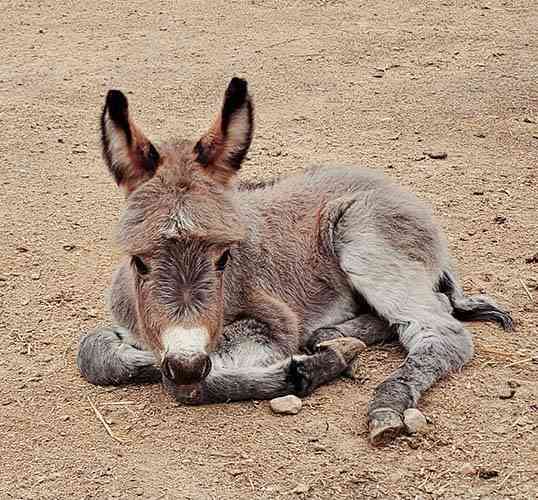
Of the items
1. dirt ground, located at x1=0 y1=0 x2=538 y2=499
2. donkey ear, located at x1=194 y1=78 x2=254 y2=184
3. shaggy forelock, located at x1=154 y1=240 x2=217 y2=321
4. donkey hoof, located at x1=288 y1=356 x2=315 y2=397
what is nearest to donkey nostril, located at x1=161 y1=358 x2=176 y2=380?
shaggy forelock, located at x1=154 y1=240 x2=217 y2=321

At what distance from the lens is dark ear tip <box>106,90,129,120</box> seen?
552 centimetres

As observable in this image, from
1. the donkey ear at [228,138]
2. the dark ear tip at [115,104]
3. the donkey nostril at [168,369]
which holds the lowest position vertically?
the donkey nostril at [168,369]

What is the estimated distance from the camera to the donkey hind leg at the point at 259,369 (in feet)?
18.9

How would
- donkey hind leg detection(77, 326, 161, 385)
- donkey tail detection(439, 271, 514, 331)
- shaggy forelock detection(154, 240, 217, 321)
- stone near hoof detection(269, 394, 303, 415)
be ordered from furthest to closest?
donkey tail detection(439, 271, 514, 331)
donkey hind leg detection(77, 326, 161, 385)
stone near hoof detection(269, 394, 303, 415)
shaggy forelock detection(154, 240, 217, 321)

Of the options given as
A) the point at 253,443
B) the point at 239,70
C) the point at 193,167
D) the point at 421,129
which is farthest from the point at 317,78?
the point at 253,443

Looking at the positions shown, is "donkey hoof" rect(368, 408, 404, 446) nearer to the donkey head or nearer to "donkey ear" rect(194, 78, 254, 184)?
the donkey head

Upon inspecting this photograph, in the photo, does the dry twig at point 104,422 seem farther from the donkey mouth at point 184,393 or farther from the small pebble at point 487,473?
the small pebble at point 487,473

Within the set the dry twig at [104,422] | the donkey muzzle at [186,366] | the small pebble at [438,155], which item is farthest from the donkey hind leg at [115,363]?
the small pebble at [438,155]

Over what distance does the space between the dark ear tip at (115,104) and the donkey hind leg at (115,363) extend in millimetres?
1565

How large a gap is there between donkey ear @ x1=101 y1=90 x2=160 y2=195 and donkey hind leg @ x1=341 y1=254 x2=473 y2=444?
181 centimetres

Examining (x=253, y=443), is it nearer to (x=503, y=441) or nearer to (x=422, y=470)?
(x=422, y=470)

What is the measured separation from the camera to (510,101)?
11.4 meters

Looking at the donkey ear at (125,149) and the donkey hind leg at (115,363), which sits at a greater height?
the donkey ear at (125,149)

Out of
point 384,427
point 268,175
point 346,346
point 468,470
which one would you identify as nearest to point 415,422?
point 384,427
